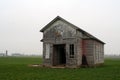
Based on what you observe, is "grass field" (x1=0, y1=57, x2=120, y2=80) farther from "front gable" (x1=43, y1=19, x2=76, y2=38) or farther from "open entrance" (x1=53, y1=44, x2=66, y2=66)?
"front gable" (x1=43, y1=19, x2=76, y2=38)

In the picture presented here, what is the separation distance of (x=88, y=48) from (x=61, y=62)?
5090mm

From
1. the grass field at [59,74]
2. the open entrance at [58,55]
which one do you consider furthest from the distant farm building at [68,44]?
the grass field at [59,74]

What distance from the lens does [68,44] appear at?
27.7 meters

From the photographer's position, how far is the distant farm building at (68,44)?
2723cm

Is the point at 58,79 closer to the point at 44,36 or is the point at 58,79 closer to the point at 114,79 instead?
the point at 114,79

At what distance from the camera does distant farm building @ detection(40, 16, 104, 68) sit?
27234 mm

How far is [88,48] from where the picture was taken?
93.0 ft

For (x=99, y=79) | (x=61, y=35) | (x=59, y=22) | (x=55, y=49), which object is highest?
(x=59, y=22)

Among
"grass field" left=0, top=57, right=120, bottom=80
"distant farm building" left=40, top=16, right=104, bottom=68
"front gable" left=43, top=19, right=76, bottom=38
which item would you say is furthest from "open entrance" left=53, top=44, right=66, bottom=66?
"grass field" left=0, top=57, right=120, bottom=80

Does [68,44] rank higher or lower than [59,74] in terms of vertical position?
higher

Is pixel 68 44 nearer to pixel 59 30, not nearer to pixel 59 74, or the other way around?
pixel 59 30

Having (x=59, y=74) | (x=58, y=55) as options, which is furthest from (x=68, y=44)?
(x=59, y=74)

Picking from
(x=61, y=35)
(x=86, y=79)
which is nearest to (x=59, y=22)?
(x=61, y=35)

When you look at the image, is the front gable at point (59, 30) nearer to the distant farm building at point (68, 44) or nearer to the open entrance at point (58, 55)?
the distant farm building at point (68, 44)
